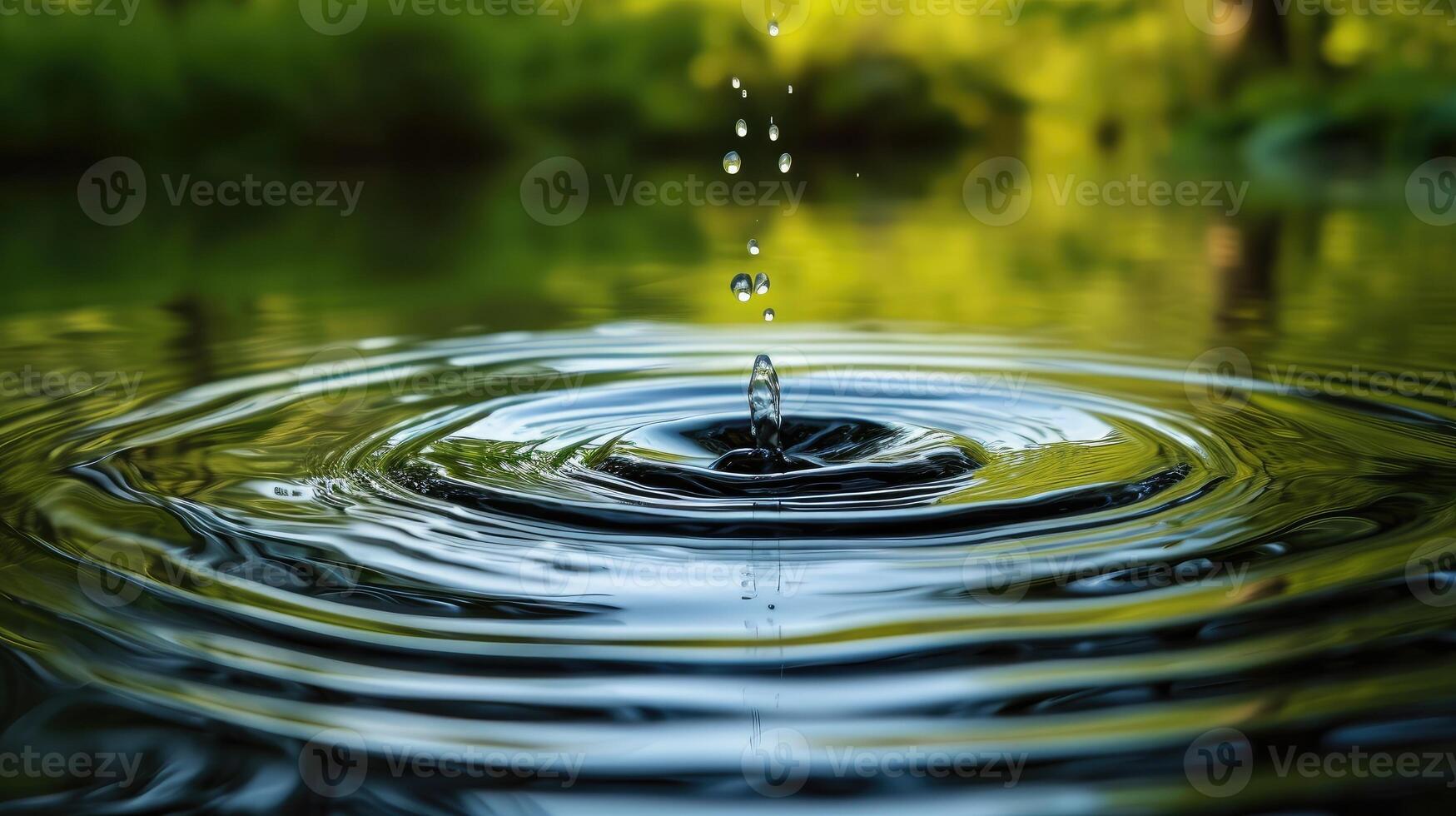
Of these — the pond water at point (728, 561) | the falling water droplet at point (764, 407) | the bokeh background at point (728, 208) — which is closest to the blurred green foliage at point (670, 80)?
the bokeh background at point (728, 208)

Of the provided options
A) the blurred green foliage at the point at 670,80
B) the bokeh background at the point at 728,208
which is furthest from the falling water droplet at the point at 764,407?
→ the blurred green foliage at the point at 670,80

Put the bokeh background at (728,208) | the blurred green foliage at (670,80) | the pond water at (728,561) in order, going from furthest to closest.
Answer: the blurred green foliage at (670,80) → the bokeh background at (728,208) → the pond water at (728,561)

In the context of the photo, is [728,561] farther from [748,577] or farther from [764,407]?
[764,407]

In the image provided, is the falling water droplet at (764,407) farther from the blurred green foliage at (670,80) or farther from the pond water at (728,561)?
the blurred green foliage at (670,80)

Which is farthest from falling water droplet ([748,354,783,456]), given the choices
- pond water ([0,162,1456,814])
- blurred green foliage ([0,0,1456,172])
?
blurred green foliage ([0,0,1456,172])

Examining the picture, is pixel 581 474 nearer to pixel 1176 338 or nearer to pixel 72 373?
pixel 72 373

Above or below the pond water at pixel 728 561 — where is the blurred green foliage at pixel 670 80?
above

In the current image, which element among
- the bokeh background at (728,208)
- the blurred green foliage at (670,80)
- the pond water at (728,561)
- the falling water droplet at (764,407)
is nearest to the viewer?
the pond water at (728,561)

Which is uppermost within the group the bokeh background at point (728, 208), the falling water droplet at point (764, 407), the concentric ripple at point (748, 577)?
the bokeh background at point (728, 208)

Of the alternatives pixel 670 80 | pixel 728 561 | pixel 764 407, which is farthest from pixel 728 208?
pixel 728 561

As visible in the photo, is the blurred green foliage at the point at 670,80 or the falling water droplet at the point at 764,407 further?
the blurred green foliage at the point at 670,80
